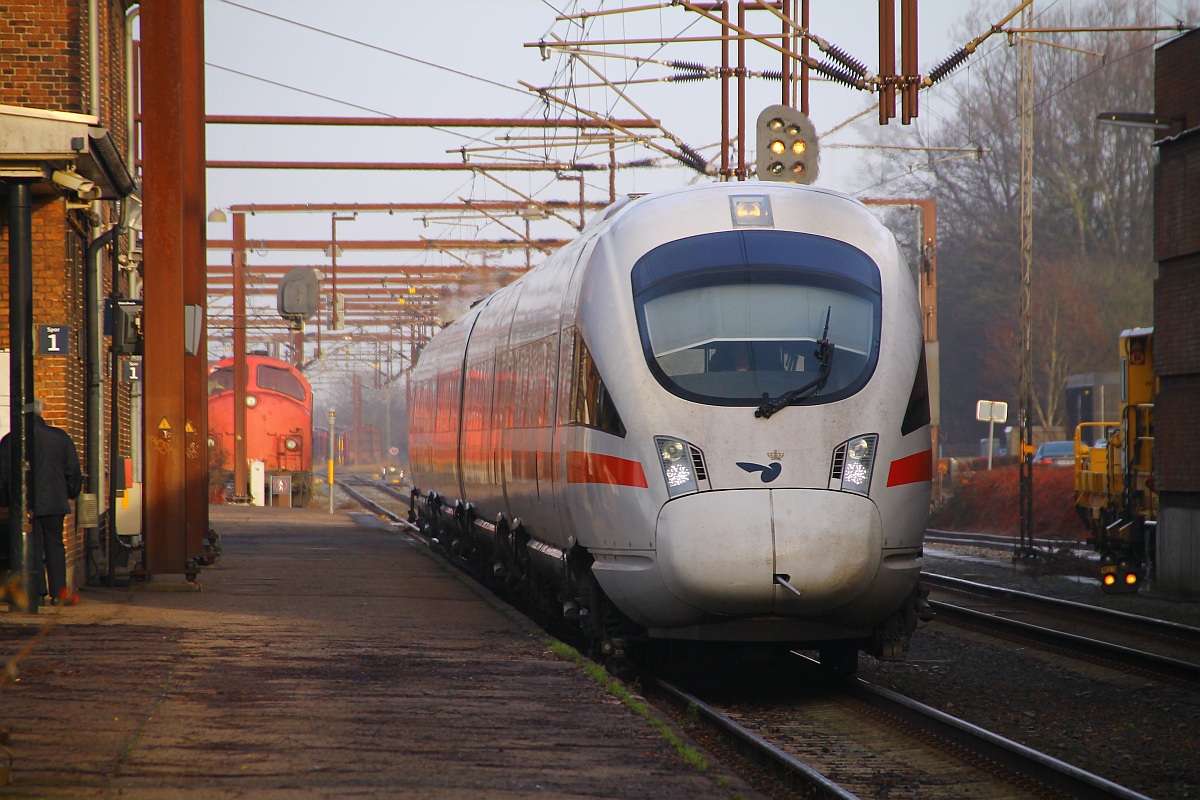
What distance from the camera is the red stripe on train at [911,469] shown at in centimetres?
930

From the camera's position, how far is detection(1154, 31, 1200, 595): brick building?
57.7 feet

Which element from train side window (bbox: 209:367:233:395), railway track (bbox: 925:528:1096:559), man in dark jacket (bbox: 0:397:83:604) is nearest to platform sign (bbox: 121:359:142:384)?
man in dark jacket (bbox: 0:397:83:604)

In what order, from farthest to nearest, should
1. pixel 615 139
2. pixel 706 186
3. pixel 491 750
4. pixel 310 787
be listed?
pixel 615 139
pixel 706 186
pixel 491 750
pixel 310 787

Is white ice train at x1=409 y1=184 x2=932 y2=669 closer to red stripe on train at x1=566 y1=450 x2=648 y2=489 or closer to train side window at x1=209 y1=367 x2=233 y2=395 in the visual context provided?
red stripe on train at x1=566 y1=450 x2=648 y2=489

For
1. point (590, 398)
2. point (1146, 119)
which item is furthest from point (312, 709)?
point (1146, 119)

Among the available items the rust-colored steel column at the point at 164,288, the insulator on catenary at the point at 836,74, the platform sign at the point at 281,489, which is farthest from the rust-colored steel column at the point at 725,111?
the platform sign at the point at 281,489

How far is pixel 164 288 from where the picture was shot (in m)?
14.9

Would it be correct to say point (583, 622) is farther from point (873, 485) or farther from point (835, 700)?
point (873, 485)

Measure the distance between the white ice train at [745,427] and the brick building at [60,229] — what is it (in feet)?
15.1

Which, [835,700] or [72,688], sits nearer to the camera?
[72,688]

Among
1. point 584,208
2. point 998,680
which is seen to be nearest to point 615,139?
point 584,208

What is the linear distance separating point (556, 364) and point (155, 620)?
3.99m

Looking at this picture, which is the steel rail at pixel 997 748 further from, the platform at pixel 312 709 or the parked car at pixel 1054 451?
the parked car at pixel 1054 451

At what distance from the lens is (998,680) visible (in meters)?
11.0
